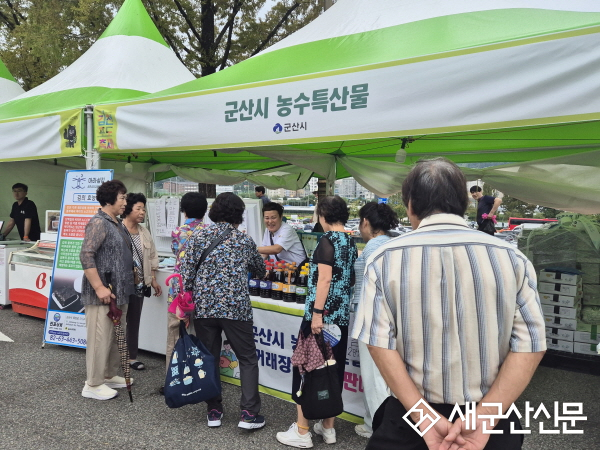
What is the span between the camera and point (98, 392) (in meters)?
3.36

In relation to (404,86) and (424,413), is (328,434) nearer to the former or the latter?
(424,413)

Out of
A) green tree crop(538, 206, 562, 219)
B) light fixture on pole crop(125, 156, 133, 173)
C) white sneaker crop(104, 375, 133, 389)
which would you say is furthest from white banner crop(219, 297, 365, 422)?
green tree crop(538, 206, 562, 219)

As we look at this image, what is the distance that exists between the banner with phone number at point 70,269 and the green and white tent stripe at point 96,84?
377mm

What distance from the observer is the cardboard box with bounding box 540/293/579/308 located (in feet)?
13.5

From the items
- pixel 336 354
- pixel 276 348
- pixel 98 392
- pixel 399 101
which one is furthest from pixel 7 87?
pixel 336 354

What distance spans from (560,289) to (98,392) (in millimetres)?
4050

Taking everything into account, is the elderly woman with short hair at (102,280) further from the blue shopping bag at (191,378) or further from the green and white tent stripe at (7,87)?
the green and white tent stripe at (7,87)

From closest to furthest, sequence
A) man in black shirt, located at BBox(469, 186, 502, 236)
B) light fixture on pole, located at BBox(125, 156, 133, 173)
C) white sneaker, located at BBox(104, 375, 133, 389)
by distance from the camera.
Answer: white sneaker, located at BBox(104, 375, 133, 389) < light fixture on pole, located at BBox(125, 156, 133, 173) < man in black shirt, located at BBox(469, 186, 502, 236)

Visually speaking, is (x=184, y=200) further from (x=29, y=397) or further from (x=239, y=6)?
(x=239, y=6)

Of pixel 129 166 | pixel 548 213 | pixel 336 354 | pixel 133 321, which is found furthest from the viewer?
pixel 548 213

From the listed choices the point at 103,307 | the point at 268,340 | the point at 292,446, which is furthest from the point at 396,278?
the point at 103,307

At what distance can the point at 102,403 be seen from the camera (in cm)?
329

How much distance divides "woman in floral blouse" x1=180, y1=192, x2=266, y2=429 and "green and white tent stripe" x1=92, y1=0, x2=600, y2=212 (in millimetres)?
761

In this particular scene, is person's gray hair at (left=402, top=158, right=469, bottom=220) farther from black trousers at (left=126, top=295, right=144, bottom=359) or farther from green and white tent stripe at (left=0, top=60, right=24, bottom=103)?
green and white tent stripe at (left=0, top=60, right=24, bottom=103)
